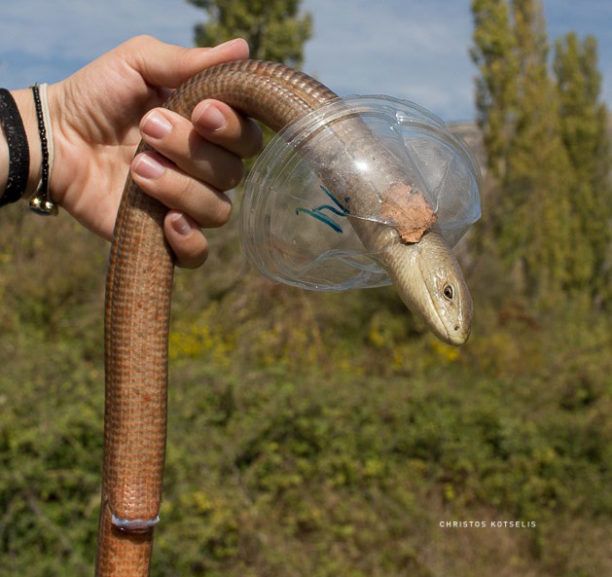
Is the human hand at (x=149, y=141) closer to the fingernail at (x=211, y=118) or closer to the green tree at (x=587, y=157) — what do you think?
the fingernail at (x=211, y=118)

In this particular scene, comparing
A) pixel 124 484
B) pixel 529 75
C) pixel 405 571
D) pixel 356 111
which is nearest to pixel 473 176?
pixel 356 111

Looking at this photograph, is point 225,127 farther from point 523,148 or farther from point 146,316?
point 523,148

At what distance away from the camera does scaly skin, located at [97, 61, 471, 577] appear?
1.11 metres

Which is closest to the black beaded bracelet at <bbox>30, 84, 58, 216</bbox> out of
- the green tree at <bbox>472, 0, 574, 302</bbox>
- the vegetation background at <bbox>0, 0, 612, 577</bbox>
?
the vegetation background at <bbox>0, 0, 612, 577</bbox>

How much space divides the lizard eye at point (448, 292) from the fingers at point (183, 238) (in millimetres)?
492

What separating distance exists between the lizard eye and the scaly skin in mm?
82

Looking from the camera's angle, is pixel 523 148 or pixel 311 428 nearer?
pixel 311 428

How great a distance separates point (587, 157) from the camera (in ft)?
63.9

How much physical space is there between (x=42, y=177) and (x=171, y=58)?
0.35 m

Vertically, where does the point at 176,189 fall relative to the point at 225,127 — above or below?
below

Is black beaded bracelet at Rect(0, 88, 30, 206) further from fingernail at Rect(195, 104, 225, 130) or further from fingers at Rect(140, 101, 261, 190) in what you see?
fingernail at Rect(195, 104, 225, 130)

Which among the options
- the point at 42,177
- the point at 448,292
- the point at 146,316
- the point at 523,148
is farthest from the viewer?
the point at 523,148

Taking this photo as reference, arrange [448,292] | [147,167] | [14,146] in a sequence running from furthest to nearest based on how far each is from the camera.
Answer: [14,146]
[147,167]
[448,292]

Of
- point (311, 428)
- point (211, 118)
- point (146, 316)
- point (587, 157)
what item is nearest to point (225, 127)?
point (211, 118)
